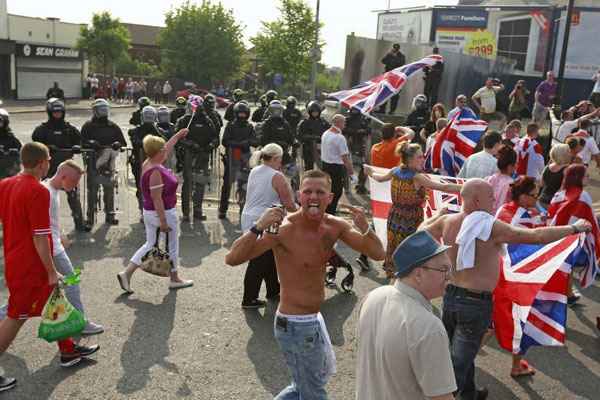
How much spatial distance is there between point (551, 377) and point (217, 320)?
337cm

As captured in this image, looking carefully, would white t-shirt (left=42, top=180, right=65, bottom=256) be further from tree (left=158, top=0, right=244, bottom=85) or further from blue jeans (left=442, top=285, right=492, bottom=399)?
tree (left=158, top=0, right=244, bottom=85)

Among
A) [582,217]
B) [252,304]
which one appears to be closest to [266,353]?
[252,304]

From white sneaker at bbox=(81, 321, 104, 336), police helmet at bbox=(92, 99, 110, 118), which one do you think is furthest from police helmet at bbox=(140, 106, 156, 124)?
white sneaker at bbox=(81, 321, 104, 336)

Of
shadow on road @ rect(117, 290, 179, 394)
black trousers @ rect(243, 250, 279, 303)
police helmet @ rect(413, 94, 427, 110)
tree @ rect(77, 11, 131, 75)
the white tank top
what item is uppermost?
tree @ rect(77, 11, 131, 75)

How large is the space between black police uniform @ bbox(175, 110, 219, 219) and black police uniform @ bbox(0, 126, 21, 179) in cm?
276

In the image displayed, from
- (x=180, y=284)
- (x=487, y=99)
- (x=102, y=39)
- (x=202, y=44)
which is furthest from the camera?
(x=202, y=44)

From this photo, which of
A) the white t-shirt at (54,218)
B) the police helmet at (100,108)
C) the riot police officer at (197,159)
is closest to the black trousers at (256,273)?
the white t-shirt at (54,218)

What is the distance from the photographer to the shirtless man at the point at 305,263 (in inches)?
157

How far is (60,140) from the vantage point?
998 centimetres

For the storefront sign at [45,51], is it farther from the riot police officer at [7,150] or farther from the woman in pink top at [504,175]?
the woman in pink top at [504,175]

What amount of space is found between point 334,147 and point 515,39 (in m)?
30.5

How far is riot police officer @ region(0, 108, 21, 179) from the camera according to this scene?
9555 millimetres

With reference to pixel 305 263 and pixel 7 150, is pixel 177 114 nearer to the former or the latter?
pixel 7 150

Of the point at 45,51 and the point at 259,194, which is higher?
the point at 45,51
